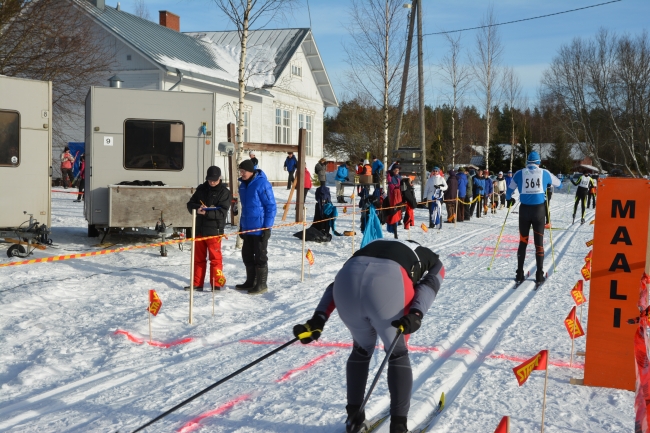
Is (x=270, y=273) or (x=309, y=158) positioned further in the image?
(x=309, y=158)

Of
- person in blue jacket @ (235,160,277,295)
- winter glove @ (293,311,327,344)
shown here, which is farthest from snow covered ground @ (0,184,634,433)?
winter glove @ (293,311,327,344)

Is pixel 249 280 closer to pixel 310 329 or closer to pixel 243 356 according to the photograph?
pixel 243 356

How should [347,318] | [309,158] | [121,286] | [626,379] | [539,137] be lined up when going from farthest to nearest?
[539,137]
[309,158]
[121,286]
[626,379]
[347,318]

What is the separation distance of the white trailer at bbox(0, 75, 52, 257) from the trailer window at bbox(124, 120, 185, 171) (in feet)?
4.53

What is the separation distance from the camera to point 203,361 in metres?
5.86

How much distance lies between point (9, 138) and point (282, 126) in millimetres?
23758

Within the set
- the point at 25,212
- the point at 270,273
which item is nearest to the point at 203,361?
the point at 270,273

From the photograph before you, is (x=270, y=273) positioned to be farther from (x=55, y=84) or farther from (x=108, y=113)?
(x=55, y=84)

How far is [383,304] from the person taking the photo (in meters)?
3.59

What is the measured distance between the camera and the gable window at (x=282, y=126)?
33.6 meters

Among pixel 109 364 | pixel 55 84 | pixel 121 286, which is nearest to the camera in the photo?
pixel 109 364

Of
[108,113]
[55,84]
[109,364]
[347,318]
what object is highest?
[55,84]

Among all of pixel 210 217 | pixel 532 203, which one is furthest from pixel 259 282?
pixel 532 203

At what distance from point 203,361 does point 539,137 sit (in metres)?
Answer: 87.8
